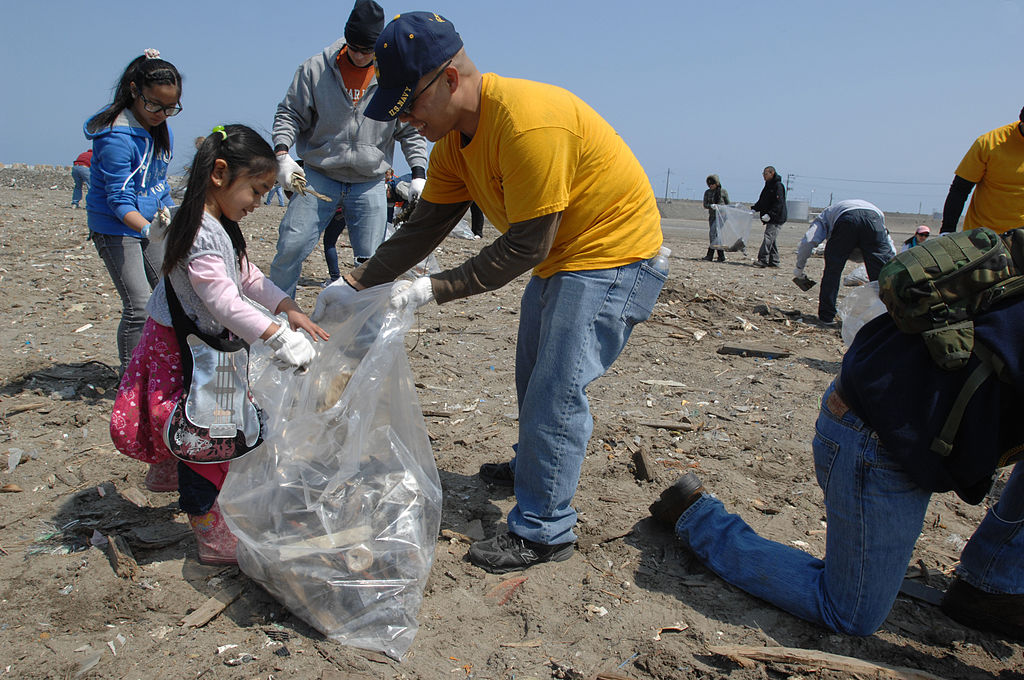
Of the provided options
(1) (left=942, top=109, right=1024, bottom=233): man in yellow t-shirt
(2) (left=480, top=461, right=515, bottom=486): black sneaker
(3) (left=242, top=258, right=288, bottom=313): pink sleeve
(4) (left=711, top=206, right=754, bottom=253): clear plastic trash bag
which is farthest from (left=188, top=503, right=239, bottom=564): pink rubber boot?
(4) (left=711, top=206, right=754, bottom=253): clear plastic trash bag

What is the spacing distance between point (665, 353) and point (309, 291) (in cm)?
347

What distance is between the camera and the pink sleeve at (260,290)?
102 inches

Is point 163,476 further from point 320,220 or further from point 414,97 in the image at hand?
point 320,220

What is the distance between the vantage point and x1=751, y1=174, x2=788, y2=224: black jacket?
39.8 ft

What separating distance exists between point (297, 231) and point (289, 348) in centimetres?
226

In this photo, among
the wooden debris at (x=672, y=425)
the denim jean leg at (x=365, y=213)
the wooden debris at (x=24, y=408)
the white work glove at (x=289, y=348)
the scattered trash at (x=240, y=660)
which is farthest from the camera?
the denim jean leg at (x=365, y=213)

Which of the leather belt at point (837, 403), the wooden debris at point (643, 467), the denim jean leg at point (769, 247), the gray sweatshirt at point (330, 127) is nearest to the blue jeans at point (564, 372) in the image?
the leather belt at point (837, 403)

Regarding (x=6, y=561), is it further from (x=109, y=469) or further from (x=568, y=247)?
(x=568, y=247)

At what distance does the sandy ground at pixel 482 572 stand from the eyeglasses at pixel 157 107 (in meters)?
1.61

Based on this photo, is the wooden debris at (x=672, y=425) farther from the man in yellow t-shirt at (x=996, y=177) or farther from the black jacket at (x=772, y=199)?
the black jacket at (x=772, y=199)

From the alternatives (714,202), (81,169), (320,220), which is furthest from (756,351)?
(81,169)

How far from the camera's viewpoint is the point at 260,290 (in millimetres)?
2596

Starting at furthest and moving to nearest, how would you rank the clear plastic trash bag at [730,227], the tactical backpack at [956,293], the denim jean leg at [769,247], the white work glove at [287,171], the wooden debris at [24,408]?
the clear plastic trash bag at [730,227]
the denim jean leg at [769,247]
the white work glove at [287,171]
the wooden debris at [24,408]
the tactical backpack at [956,293]

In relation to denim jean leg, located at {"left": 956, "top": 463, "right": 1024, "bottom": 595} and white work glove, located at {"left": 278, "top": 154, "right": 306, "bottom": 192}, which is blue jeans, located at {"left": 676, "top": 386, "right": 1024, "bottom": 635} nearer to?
denim jean leg, located at {"left": 956, "top": 463, "right": 1024, "bottom": 595}
